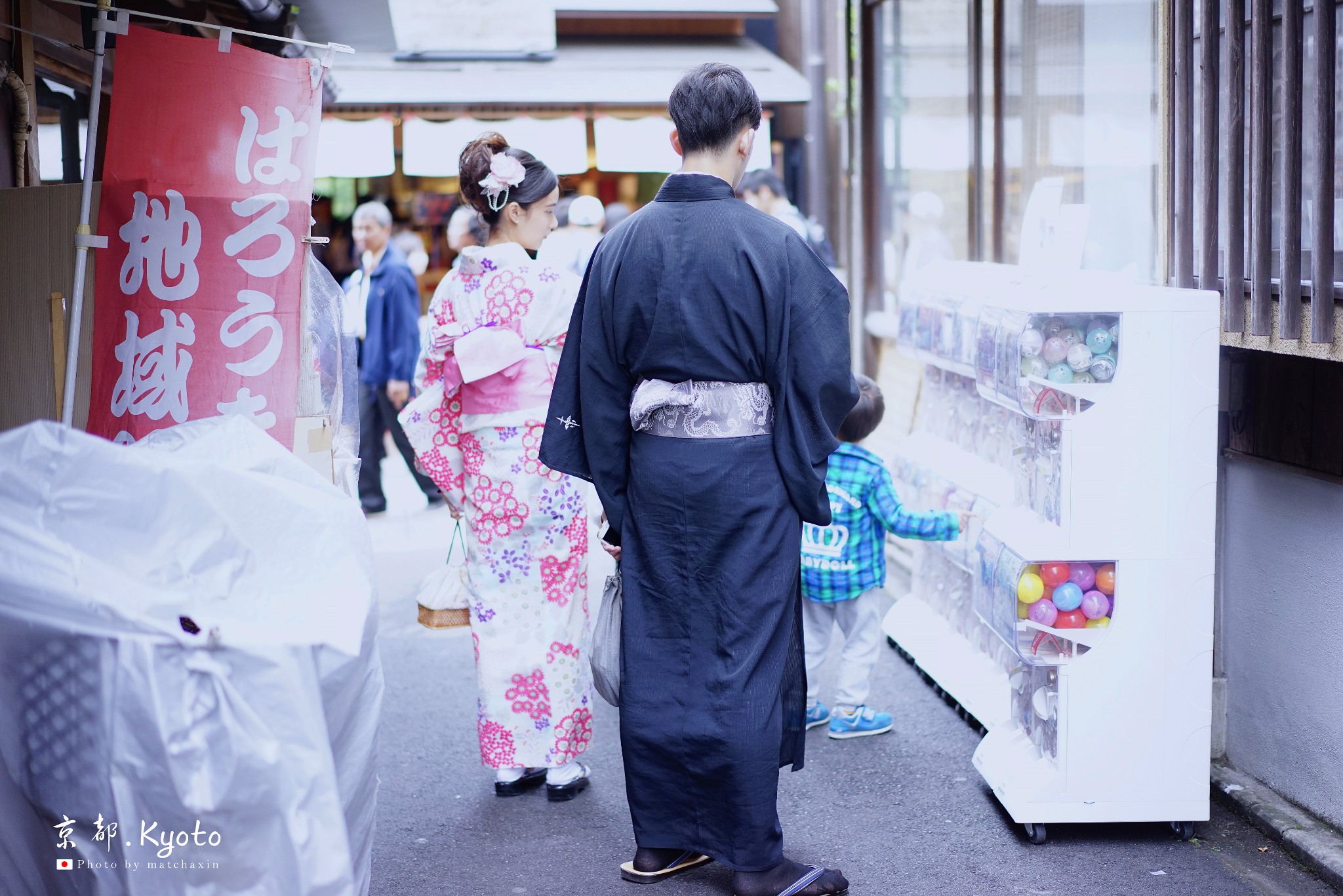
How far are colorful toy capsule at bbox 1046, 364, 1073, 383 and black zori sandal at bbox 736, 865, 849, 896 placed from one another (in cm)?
150

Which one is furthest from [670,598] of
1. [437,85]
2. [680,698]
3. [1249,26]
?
[437,85]

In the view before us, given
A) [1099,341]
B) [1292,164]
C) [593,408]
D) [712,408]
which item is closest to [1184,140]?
[1292,164]

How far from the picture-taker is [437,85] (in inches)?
508

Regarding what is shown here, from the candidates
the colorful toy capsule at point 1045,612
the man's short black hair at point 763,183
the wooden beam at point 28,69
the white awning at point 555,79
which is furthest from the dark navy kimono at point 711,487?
the white awning at point 555,79

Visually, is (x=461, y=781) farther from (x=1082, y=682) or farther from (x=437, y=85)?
(x=437, y=85)

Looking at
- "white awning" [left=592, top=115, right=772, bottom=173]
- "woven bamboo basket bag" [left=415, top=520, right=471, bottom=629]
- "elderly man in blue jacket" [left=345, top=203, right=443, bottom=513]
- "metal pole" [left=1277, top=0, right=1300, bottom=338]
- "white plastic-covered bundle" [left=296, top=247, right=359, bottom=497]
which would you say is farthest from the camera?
"white awning" [left=592, top=115, right=772, bottom=173]

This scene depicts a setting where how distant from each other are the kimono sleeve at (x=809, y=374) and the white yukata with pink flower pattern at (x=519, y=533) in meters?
1.02

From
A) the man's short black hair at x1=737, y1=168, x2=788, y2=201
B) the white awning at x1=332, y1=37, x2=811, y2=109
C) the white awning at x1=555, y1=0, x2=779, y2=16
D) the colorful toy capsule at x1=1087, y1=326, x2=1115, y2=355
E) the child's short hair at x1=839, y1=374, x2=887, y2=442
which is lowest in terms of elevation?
the child's short hair at x1=839, y1=374, x2=887, y2=442

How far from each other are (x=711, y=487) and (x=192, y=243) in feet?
4.89

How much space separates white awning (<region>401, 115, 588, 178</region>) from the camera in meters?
12.4

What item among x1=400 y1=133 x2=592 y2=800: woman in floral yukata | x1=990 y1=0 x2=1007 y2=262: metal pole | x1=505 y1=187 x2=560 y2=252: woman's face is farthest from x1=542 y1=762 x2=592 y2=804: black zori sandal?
x1=990 y1=0 x2=1007 y2=262: metal pole

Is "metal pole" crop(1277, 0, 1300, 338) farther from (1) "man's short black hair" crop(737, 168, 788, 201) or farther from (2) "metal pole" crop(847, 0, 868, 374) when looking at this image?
(1) "man's short black hair" crop(737, 168, 788, 201)

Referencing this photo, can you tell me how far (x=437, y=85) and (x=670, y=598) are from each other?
1070 centimetres

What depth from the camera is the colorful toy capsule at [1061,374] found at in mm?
3576
